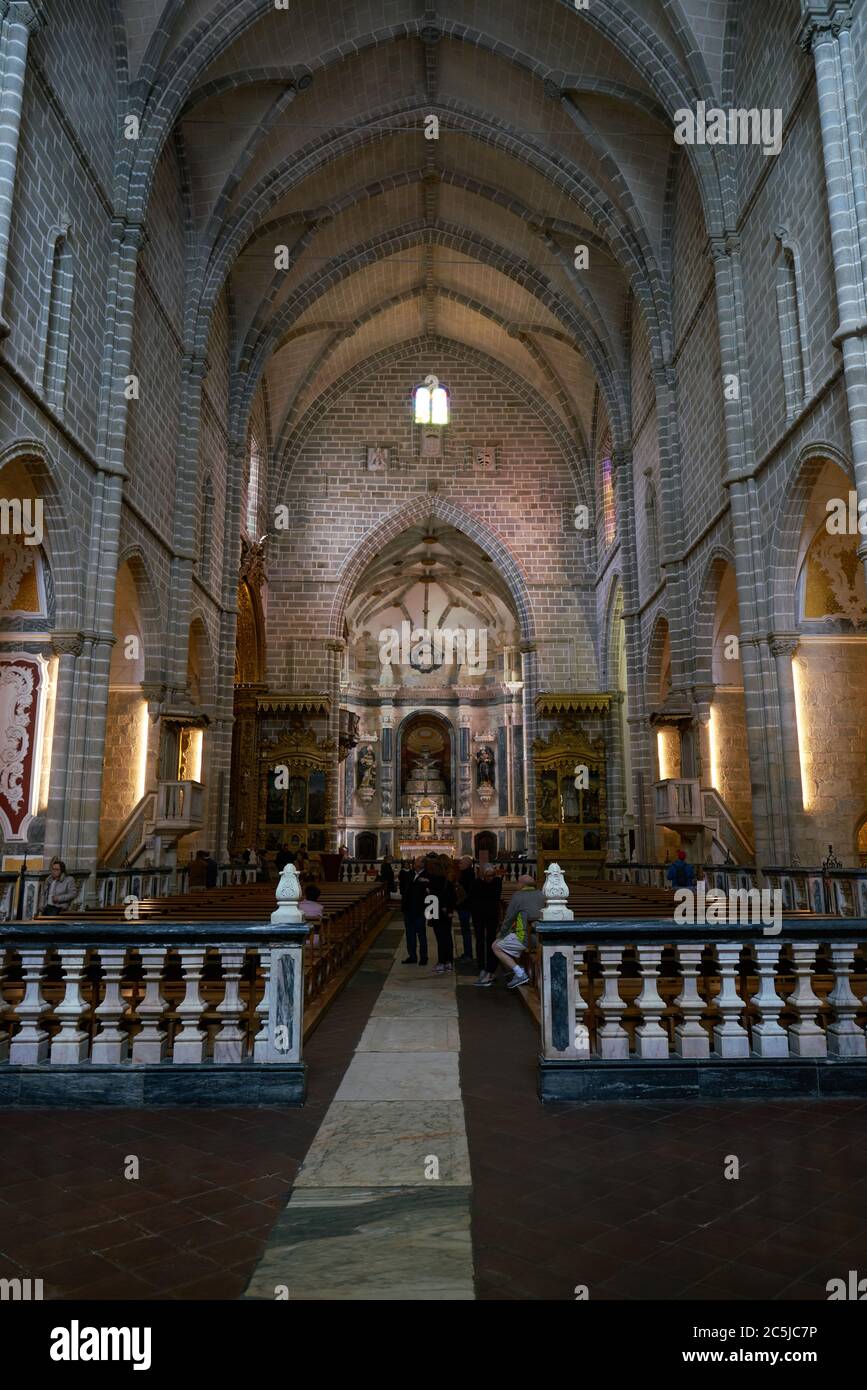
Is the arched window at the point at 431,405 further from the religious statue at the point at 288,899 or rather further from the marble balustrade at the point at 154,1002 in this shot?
the marble balustrade at the point at 154,1002

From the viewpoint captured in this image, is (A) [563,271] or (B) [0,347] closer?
(B) [0,347]

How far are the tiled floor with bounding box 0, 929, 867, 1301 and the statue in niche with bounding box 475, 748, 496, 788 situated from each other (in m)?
33.2

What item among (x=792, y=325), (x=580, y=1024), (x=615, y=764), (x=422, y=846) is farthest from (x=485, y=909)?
(x=422, y=846)

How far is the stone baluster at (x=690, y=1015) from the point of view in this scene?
528 cm

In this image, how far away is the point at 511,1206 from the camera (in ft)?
11.9

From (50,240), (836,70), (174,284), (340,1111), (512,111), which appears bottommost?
(340,1111)

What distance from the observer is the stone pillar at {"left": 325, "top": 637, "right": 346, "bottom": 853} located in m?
26.0

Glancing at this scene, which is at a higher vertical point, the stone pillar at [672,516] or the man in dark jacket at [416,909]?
the stone pillar at [672,516]

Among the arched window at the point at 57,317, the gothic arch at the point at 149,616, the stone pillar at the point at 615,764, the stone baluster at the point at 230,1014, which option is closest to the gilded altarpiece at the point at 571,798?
the stone pillar at the point at 615,764

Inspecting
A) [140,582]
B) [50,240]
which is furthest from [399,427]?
[50,240]

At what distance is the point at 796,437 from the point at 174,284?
459 inches

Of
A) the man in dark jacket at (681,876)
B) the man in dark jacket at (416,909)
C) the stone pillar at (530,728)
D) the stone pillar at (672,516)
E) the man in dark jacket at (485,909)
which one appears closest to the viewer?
the man in dark jacket at (485,909)

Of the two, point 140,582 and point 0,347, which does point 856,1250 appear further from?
point 140,582

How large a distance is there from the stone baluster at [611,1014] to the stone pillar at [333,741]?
21.0 metres
